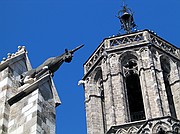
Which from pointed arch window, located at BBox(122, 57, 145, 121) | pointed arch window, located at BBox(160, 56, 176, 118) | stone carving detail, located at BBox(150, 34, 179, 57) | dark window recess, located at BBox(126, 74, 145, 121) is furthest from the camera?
stone carving detail, located at BBox(150, 34, 179, 57)

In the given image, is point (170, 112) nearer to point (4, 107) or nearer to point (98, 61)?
point (98, 61)

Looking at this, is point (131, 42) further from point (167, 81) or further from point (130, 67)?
point (167, 81)

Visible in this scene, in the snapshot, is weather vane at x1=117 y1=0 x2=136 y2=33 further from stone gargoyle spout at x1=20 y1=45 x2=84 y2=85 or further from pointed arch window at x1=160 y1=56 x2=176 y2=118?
stone gargoyle spout at x1=20 y1=45 x2=84 y2=85

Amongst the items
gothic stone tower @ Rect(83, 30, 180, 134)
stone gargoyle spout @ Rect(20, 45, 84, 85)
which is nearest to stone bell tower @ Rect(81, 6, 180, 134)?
gothic stone tower @ Rect(83, 30, 180, 134)

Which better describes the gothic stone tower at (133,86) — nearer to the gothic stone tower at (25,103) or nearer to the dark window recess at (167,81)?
the dark window recess at (167,81)

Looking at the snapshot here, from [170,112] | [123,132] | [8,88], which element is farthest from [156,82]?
[8,88]

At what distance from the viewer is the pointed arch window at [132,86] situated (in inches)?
878

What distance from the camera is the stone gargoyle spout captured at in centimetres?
786

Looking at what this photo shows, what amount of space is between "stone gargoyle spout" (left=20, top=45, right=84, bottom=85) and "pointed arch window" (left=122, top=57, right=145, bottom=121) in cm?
1417

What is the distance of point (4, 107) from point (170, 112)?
14.0 m

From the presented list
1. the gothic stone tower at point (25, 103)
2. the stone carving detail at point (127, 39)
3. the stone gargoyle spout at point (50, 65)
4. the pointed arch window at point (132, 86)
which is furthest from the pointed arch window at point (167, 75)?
the gothic stone tower at point (25, 103)

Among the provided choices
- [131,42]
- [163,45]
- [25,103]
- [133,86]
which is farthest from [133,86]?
[25,103]

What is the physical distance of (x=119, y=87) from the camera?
21516mm

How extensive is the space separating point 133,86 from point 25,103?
15940 millimetres
